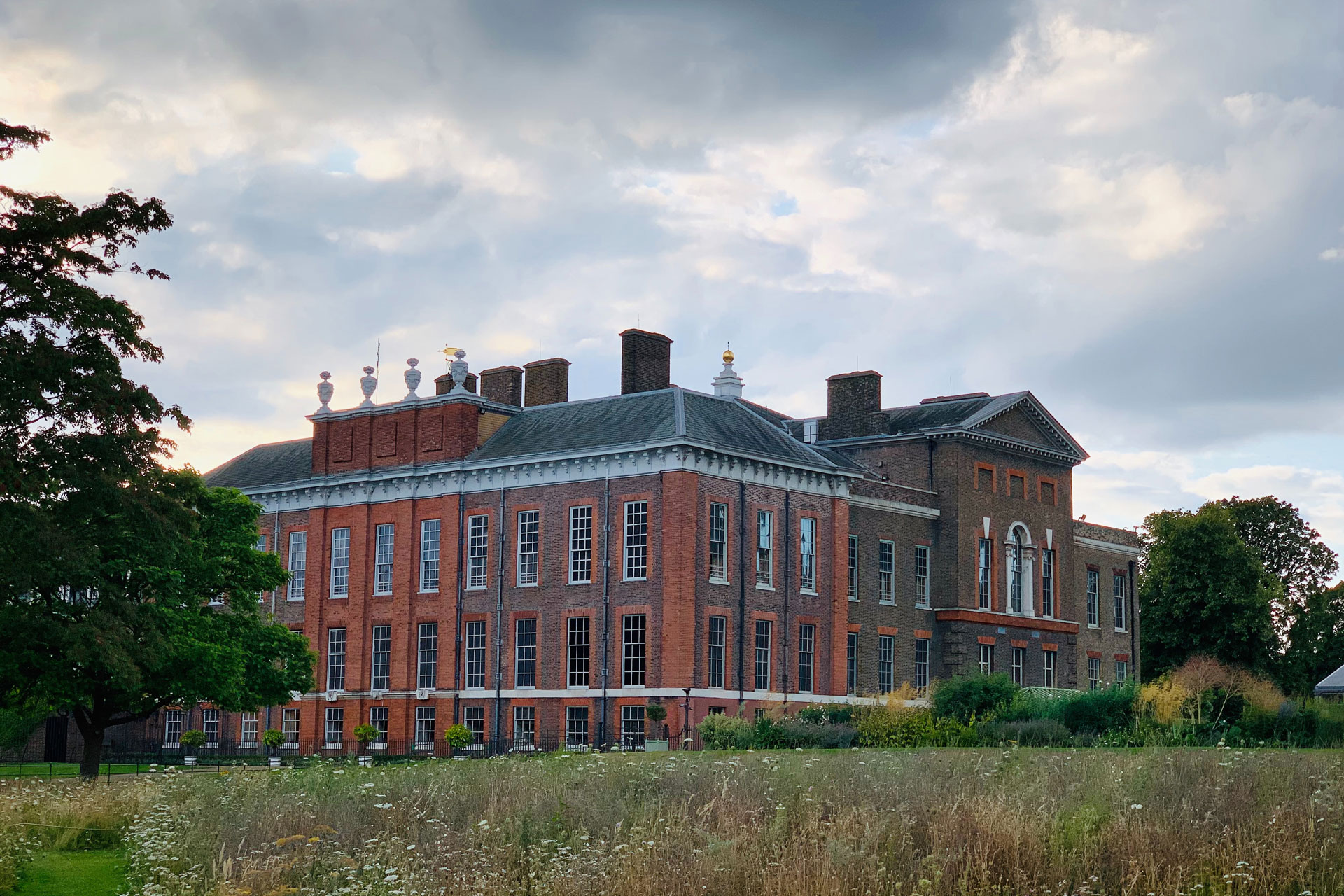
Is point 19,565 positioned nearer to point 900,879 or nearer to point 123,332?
point 123,332

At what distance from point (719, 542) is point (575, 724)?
6.88 meters

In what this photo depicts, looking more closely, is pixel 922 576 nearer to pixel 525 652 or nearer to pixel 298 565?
pixel 525 652

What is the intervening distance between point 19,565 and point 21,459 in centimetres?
188

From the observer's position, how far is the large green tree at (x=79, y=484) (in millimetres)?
28422

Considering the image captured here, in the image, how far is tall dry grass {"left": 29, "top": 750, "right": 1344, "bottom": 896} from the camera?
1551 centimetres

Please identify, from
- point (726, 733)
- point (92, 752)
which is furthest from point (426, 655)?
point (726, 733)

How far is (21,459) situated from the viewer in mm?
28656

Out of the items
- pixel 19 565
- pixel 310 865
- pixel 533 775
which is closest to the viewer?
pixel 310 865

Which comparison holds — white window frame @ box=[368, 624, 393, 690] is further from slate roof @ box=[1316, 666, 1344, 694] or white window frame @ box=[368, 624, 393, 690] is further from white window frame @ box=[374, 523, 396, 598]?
slate roof @ box=[1316, 666, 1344, 694]

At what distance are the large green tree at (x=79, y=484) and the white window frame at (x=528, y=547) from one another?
14035mm

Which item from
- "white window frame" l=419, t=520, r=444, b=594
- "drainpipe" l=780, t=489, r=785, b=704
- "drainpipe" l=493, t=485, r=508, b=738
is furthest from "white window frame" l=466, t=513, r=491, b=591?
"drainpipe" l=780, t=489, r=785, b=704

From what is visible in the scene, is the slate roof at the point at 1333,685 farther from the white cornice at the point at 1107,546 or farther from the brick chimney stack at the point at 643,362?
the brick chimney stack at the point at 643,362

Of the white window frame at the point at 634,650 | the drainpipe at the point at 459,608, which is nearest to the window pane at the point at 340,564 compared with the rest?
the drainpipe at the point at 459,608

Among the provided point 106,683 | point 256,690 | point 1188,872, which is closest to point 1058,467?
point 256,690
